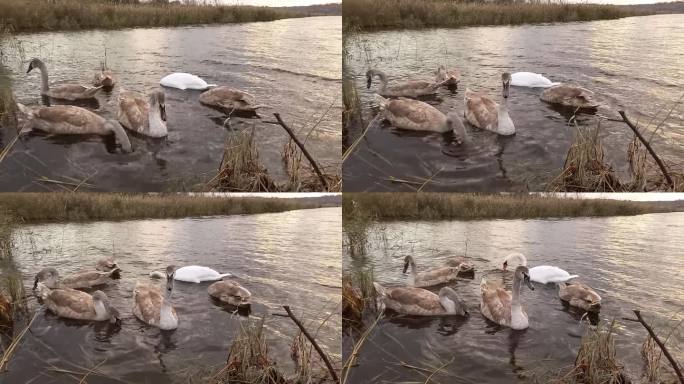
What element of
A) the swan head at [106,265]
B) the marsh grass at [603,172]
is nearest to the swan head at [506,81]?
the marsh grass at [603,172]

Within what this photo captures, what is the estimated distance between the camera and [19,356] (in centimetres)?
555

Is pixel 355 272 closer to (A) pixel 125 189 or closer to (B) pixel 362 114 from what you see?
(B) pixel 362 114

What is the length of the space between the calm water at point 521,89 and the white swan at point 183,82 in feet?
3.89

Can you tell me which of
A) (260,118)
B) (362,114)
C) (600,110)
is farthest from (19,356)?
(600,110)

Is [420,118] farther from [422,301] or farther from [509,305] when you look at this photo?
[509,305]

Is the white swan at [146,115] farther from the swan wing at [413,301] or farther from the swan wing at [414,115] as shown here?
the swan wing at [413,301]

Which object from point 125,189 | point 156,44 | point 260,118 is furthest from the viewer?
point 156,44

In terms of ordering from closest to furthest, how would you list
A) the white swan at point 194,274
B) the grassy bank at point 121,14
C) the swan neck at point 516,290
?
1. the swan neck at point 516,290
2. the white swan at point 194,274
3. the grassy bank at point 121,14

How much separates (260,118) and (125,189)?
115 cm

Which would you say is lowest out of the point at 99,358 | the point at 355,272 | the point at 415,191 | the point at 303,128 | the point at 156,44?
the point at 99,358

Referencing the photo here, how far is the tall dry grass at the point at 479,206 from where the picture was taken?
575 cm

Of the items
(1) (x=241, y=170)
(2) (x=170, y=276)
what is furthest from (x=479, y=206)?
(2) (x=170, y=276)

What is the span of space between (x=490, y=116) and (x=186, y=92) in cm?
236

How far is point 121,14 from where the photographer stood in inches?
251
